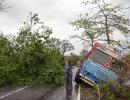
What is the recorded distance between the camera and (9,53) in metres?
31.8

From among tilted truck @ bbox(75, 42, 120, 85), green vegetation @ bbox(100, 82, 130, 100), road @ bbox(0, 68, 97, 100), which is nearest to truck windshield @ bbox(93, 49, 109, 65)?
tilted truck @ bbox(75, 42, 120, 85)

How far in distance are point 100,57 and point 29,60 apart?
25.3 ft

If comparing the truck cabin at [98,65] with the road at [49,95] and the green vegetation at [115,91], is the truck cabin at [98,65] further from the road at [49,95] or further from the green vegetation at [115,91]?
the green vegetation at [115,91]

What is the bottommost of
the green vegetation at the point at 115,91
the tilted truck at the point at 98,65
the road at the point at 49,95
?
the road at the point at 49,95

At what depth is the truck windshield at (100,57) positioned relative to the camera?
25.1 m

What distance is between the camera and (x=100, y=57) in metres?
25.2

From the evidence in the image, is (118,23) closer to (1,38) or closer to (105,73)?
(1,38)

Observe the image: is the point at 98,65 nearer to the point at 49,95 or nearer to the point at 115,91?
the point at 49,95

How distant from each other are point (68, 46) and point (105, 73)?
377ft

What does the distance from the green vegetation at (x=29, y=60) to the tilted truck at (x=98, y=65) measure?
4.25 meters

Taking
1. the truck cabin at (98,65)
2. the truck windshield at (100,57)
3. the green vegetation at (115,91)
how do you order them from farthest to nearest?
the truck windshield at (100,57) → the truck cabin at (98,65) → the green vegetation at (115,91)

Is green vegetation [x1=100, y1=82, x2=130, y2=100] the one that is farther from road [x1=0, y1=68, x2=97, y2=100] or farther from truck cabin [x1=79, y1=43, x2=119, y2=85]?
truck cabin [x1=79, y1=43, x2=119, y2=85]

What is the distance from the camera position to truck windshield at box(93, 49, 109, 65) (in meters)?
25.1

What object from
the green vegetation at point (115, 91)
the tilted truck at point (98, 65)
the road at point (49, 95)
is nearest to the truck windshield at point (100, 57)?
the tilted truck at point (98, 65)
